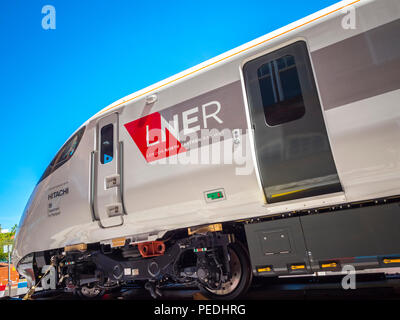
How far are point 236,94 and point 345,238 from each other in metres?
1.99

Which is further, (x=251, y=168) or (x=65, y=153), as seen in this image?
(x=65, y=153)

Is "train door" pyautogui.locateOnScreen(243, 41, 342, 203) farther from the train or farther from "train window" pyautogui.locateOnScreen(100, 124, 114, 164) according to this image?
"train window" pyautogui.locateOnScreen(100, 124, 114, 164)

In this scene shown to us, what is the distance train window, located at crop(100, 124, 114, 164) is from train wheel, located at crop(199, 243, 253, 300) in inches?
89.9

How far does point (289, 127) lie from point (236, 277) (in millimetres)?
2184

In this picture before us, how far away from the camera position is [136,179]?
13.8 ft

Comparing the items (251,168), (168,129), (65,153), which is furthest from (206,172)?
(65,153)

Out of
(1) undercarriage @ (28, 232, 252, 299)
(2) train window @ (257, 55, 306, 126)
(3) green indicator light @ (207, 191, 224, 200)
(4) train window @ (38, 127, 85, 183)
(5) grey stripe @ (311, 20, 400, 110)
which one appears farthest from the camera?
(4) train window @ (38, 127, 85, 183)

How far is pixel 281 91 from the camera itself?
140 inches

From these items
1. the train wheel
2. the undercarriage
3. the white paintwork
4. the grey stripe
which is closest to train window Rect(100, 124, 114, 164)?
the white paintwork

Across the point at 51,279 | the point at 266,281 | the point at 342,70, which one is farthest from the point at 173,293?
the point at 342,70

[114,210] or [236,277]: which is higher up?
[114,210]

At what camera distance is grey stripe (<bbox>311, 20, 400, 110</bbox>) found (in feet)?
9.29

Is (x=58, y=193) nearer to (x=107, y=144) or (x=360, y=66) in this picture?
(x=107, y=144)

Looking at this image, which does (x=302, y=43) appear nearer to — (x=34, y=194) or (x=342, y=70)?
(x=342, y=70)
